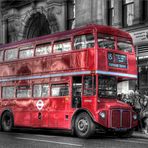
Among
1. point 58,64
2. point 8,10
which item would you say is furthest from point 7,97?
point 8,10

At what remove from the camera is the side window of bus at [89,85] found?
19.4 m

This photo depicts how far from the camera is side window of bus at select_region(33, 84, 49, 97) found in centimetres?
2205

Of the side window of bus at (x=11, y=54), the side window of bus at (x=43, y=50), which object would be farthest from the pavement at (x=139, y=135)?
the side window of bus at (x=11, y=54)

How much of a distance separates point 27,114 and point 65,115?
3048 mm

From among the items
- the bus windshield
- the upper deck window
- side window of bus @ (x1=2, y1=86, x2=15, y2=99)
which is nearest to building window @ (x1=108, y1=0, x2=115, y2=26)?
side window of bus @ (x1=2, y1=86, x2=15, y2=99)

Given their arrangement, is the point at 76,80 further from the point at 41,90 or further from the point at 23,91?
the point at 23,91

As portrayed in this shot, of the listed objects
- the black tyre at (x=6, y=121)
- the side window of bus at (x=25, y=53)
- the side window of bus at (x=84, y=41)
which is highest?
the side window of bus at (x=84, y=41)

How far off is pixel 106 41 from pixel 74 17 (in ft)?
48.3

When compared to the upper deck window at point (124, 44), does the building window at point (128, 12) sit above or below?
above

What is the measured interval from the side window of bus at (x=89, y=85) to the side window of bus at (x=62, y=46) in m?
1.78

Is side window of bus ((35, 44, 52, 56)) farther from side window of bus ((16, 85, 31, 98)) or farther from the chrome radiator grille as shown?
the chrome radiator grille

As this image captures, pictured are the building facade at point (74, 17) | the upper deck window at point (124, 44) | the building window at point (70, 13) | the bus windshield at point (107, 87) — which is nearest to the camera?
the bus windshield at point (107, 87)

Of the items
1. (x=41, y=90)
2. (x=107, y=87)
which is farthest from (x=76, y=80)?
(x=41, y=90)

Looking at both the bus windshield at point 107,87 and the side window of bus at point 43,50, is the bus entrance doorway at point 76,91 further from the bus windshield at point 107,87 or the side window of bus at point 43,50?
the side window of bus at point 43,50
